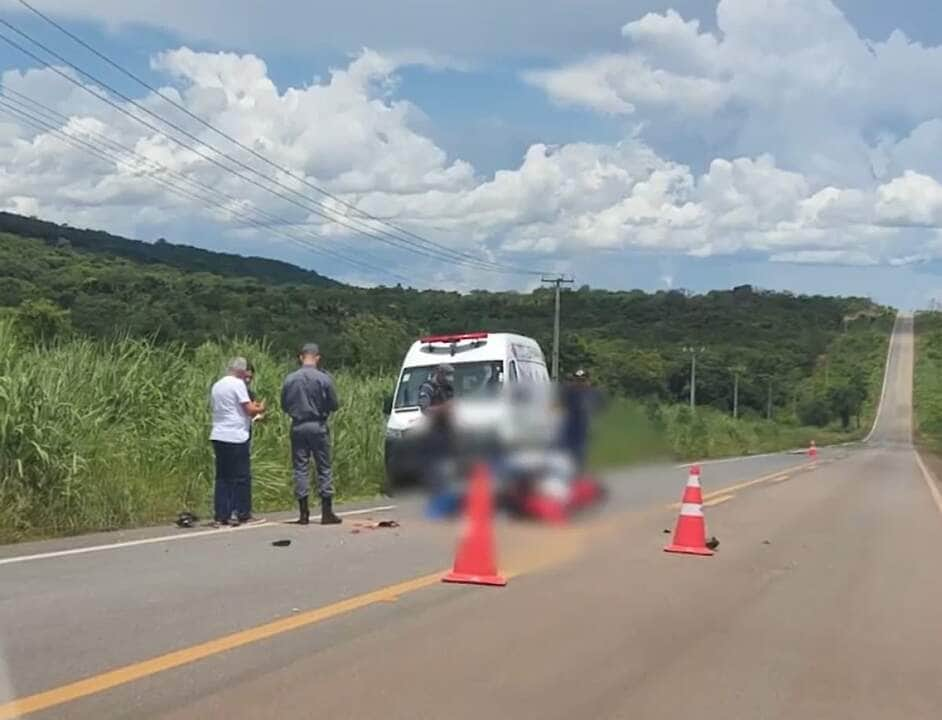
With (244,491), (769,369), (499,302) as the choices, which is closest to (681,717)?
(244,491)

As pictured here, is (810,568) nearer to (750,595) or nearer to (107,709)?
(750,595)

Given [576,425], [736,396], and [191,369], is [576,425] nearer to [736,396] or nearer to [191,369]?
[191,369]

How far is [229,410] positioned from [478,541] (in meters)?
5.60

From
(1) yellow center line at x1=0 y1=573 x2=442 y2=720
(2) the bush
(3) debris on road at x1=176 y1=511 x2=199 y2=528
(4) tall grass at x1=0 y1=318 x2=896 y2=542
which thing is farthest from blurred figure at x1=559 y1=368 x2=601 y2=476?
(2) the bush

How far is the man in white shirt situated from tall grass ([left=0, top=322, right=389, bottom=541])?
1011 millimetres

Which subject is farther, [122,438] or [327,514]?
[122,438]

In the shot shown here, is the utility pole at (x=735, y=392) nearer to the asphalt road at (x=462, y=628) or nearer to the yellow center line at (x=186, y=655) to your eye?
the asphalt road at (x=462, y=628)

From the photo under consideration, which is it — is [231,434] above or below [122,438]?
above

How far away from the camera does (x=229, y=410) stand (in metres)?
12.8

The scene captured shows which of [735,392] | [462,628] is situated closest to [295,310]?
[735,392]

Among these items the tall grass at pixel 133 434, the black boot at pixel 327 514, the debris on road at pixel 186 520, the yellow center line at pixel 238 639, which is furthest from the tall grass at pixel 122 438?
the yellow center line at pixel 238 639

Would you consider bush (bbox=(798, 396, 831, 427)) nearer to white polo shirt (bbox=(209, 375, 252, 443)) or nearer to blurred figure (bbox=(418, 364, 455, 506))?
white polo shirt (bbox=(209, 375, 252, 443))

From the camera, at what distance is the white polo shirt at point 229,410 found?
12.8m

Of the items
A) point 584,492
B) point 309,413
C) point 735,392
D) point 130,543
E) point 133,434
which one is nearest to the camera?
point 584,492
